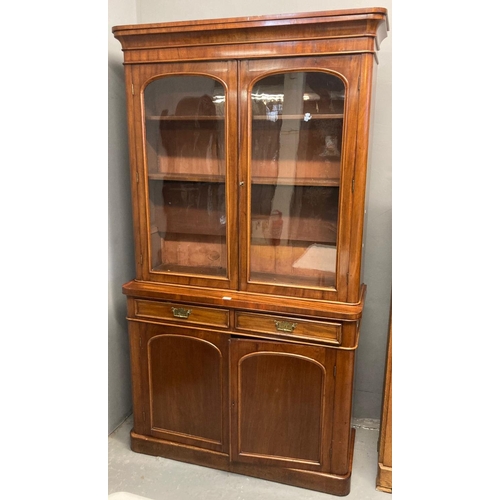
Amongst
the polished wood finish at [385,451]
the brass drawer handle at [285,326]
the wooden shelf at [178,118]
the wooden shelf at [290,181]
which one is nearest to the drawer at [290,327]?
the brass drawer handle at [285,326]

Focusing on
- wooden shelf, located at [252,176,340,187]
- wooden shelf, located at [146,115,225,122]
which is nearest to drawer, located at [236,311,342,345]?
wooden shelf, located at [252,176,340,187]

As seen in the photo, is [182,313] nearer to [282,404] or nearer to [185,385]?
[185,385]

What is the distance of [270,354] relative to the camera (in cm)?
156

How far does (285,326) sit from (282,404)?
12.2 inches

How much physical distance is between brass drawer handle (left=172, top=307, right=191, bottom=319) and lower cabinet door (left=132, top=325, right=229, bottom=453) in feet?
0.17

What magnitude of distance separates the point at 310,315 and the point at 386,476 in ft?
2.29

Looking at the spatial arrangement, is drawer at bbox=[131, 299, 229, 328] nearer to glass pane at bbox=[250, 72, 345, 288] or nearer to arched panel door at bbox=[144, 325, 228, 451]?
arched panel door at bbox=[144, 325, 228, 451]

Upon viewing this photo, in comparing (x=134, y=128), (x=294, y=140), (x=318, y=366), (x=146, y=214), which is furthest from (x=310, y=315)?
(x=134, y=128)

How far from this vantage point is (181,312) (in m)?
1.64

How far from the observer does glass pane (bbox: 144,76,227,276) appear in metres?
1.58

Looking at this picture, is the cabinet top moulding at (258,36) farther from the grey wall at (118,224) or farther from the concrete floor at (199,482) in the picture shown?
the concrete floor at (199,482)

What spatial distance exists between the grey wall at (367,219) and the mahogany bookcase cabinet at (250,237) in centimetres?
21

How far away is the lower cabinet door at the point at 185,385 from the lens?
1636mm
